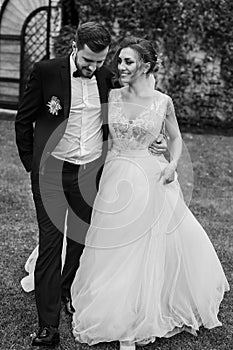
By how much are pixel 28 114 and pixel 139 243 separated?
3.36ft

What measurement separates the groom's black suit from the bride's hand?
0.48 m

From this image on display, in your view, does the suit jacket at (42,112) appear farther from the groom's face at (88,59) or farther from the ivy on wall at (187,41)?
the ivy on wall at (187,41)

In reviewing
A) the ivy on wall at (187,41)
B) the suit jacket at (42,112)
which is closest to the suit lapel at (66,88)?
the suit jacket at (42,112)

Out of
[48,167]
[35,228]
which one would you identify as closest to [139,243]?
[48,167]

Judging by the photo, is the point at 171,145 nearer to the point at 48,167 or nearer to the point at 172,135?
the point at 172,135

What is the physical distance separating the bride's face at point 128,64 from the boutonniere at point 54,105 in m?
0.45

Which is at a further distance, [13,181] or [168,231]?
[13,181]

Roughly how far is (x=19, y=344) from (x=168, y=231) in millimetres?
1133

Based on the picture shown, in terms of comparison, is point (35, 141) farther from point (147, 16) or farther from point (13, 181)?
point (147, 16)

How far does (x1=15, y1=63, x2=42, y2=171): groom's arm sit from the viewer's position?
3.31 metres

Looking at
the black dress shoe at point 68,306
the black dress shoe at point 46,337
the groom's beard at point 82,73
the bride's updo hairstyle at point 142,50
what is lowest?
the black dress shoe at point 68,306

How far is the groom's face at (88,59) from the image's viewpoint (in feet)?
10.4

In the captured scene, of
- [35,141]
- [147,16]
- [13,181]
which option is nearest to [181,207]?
[35,141]

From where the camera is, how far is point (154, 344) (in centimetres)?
360
